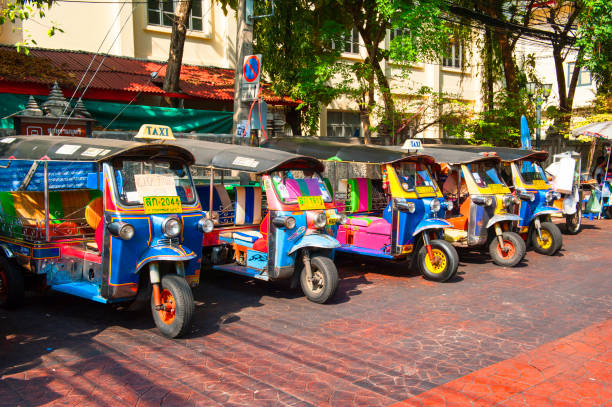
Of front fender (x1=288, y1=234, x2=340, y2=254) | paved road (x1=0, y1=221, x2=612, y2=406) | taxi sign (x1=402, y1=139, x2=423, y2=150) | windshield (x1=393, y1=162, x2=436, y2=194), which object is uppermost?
taxi sign (x1=402, y1=139, x2=423, y2=150)

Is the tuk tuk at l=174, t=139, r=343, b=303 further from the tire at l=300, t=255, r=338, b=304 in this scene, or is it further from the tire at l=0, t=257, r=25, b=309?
the tire at l=0, t=257, r=25, b=309

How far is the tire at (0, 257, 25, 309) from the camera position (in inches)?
271

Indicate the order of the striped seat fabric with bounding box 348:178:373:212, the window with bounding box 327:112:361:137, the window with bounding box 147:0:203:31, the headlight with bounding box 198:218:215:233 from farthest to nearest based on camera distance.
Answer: the window with bounding box 327:112:361:137 → the window with bounding box 147:0:203:31 → the striped seat fabric with bounding box 348:178:373:212 → the headlight with bounding box 198:218:215:233

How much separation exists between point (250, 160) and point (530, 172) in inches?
260

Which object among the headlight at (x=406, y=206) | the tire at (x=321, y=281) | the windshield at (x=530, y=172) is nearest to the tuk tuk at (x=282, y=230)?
the tire at (x=321, y=281)

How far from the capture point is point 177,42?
45.1ft

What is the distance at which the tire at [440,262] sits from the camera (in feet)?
28.1

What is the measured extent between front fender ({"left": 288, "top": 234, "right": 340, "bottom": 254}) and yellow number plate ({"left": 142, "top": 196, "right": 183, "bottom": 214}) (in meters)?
1.67

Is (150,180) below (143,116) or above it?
below

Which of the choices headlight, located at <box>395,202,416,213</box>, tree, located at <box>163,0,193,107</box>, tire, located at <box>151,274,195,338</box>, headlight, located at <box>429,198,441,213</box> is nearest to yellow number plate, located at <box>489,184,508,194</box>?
headlight, located at <box>429,198,441,213</box>

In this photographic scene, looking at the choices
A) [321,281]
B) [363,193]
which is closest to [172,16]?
[363,193]

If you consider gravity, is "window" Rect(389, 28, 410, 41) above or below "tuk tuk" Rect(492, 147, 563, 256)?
above

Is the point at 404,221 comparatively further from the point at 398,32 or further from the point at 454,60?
the point at 454,60

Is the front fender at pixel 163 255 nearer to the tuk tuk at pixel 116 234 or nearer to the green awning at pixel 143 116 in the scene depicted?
the tuk tuk at pixel 116 234
